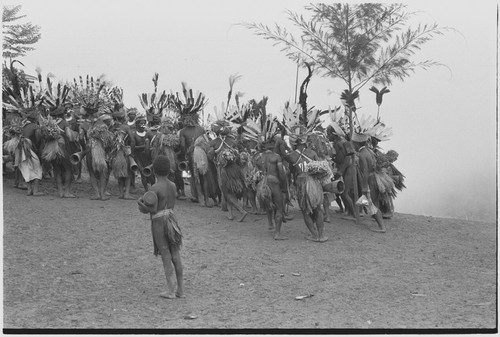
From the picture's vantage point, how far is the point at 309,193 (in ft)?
28.6

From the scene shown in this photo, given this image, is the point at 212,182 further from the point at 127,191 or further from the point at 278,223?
the point at 278,223

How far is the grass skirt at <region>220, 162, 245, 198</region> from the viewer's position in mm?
10141

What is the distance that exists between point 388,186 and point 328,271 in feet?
9.35

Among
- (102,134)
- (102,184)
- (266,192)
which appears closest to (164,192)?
(266,192)

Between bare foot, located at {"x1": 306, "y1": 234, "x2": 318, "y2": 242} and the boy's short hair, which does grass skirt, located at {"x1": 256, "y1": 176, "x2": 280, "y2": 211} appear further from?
the boy's short hair

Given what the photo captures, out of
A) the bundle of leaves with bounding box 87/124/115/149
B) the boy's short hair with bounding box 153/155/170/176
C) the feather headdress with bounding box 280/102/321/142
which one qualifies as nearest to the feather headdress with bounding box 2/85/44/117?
the bundle of leaves with bounding box 87/124/115/149

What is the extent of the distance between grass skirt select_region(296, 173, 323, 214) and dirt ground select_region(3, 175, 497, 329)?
0.51m

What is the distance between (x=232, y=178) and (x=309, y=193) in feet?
5.86

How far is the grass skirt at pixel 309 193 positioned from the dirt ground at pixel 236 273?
1.68ft

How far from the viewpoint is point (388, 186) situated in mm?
10078

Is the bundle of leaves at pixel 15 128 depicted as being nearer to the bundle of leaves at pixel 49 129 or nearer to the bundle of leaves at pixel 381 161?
the bundle of leaves at pixel 49 129

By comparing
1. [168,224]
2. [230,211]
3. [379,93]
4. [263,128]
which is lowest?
[168,224]

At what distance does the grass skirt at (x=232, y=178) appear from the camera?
10.1m

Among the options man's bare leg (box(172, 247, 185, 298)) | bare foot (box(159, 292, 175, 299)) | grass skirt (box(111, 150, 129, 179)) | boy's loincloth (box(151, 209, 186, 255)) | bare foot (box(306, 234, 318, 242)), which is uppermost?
grass skirt (box(111, 150, 129, 179))
